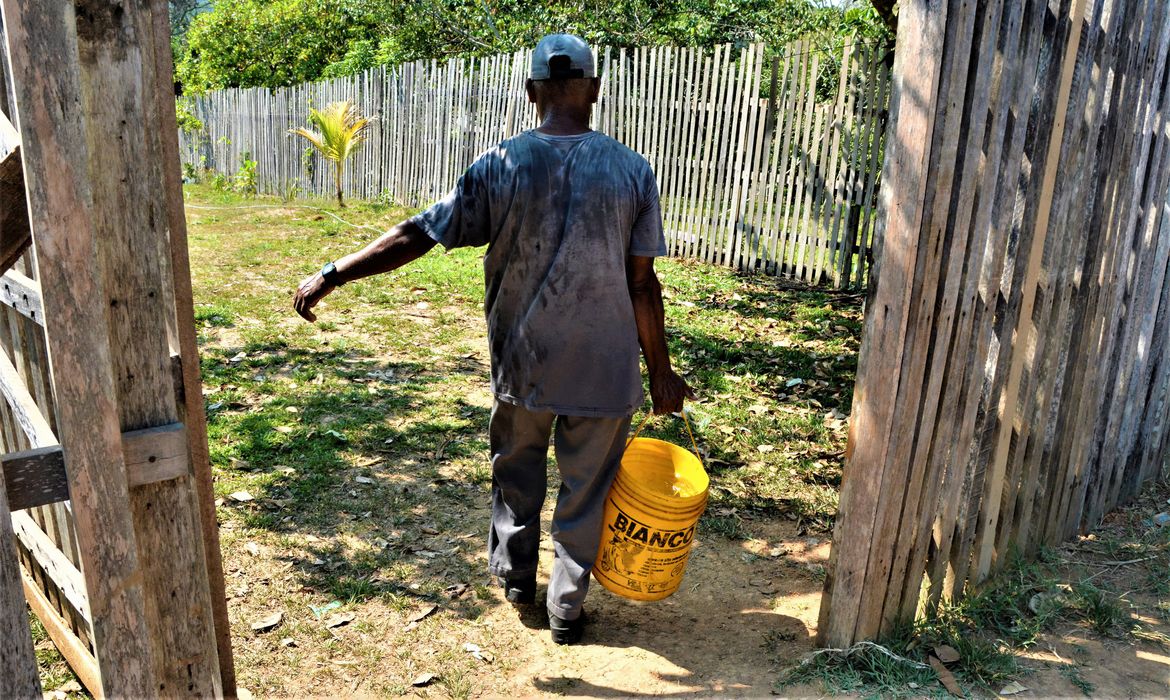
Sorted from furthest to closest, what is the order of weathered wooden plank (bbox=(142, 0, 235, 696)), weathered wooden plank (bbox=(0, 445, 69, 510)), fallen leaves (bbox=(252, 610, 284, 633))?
fallen leaves (bbox=(252, 610, 284, 633)) < weathered wooden plank (bbox=(142, 0, 235, 696)) < weathered wooden plank (bbox=(0, 445, 69, 510))

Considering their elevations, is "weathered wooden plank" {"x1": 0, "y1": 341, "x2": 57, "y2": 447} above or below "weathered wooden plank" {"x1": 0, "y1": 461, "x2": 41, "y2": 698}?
above

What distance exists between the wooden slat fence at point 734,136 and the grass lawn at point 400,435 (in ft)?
2.14

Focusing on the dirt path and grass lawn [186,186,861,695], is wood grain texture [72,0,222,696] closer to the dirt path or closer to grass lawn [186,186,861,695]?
grass lawn [186,186,861,695]

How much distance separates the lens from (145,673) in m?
2.18

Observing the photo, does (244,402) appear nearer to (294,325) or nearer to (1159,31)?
(294,325)

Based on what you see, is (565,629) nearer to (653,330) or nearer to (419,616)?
(419,616)

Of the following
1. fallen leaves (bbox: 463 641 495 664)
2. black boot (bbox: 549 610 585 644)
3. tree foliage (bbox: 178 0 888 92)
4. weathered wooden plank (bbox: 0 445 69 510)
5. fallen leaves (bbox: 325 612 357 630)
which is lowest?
fallen leaves (bbox: 463 641 495 664)

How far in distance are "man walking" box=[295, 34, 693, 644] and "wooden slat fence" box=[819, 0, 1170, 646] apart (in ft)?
2.85

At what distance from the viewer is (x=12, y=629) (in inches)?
76.2

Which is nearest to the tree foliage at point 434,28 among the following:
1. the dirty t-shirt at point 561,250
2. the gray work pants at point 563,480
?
the dirty t-shirt at point 561,250

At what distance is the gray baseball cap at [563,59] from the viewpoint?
10.2ft

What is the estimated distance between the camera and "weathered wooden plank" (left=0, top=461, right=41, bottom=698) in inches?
73.4

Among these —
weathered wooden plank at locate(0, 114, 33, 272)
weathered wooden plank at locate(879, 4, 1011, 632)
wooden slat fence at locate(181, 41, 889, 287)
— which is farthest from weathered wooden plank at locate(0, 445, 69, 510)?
wooden slat fence at locate(181, 41, 889, 287)

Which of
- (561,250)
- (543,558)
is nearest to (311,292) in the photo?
(561,250)
